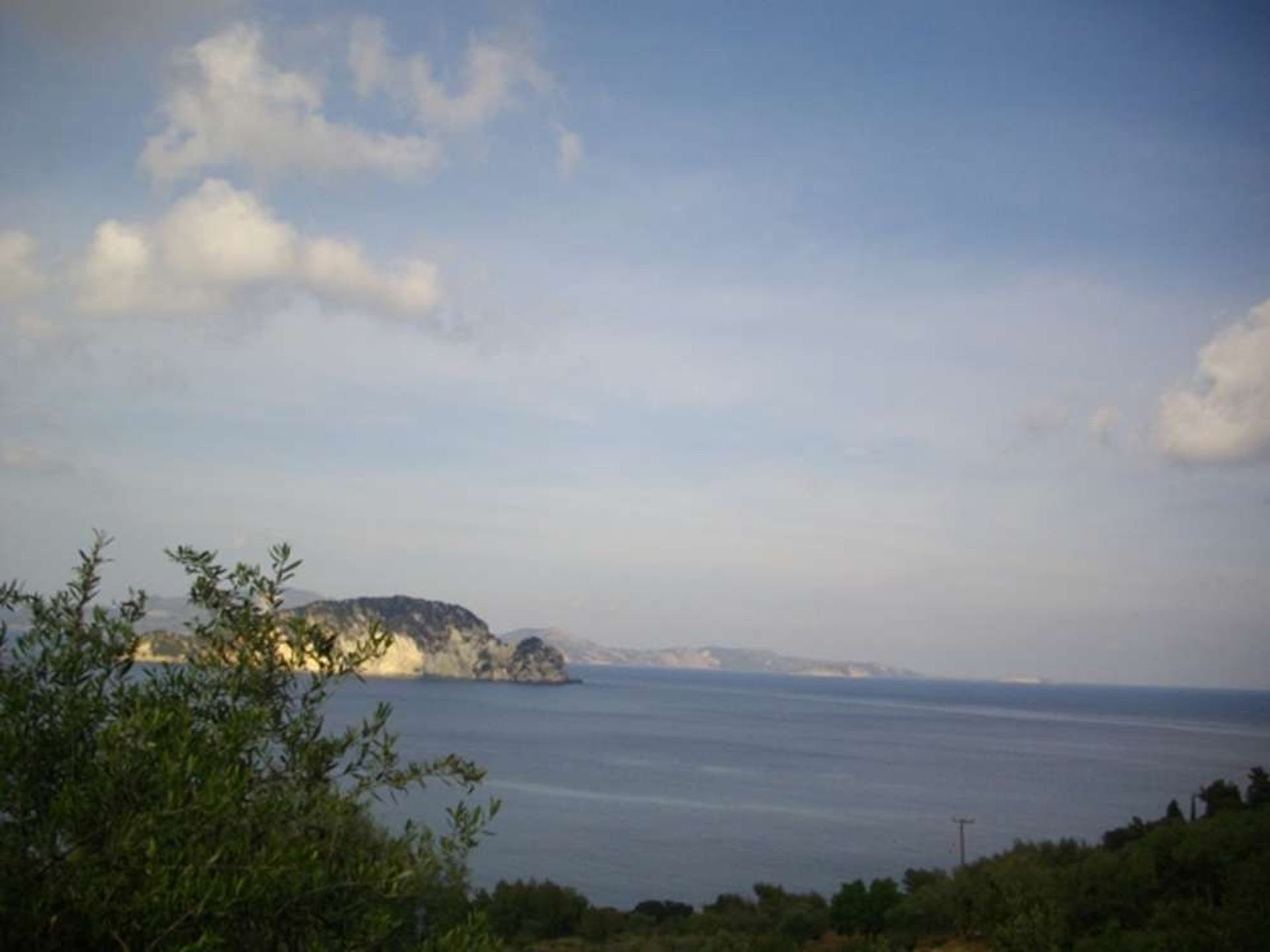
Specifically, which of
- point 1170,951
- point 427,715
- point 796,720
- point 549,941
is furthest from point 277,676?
point 796,720

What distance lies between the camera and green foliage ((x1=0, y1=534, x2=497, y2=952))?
416 centimetres

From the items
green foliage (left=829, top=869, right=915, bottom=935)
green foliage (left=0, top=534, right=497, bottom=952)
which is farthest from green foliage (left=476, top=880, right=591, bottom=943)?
green foliage (left=0, top=534, right=497, bottom=952)

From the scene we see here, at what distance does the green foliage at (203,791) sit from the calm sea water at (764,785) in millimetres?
35287

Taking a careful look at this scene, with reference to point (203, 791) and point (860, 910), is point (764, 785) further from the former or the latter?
point (203, 791)

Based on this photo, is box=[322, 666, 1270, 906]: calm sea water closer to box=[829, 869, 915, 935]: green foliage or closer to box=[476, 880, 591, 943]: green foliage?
box=[476, 880, 591, 943]: green foliage

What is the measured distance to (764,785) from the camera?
71.2m

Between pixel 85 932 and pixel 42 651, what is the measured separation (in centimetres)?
173

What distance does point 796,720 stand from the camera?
13912cm

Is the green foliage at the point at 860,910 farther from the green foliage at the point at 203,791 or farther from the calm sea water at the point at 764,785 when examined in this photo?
the green foliage at the point at 203,791

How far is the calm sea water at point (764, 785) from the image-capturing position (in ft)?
149

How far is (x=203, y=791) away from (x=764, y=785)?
7087cm

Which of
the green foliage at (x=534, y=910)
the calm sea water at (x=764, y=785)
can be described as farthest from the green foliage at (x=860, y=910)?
the calm sea water at (x=764, y=785)

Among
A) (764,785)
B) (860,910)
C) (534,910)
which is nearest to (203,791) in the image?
(860,910)

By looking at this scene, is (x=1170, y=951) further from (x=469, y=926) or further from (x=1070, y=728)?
(x=1070, y=728)
